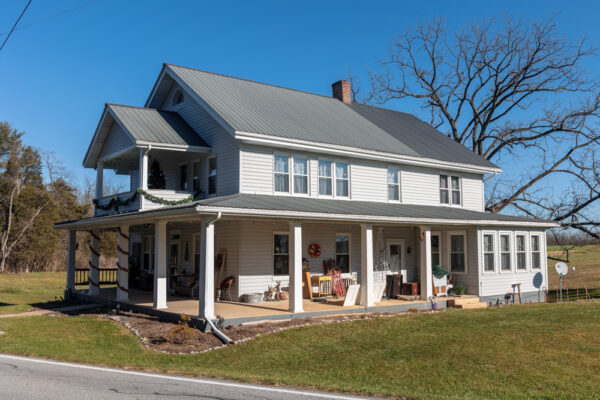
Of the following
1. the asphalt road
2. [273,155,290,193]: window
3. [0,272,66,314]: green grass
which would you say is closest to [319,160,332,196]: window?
[273,155,290,193]: window

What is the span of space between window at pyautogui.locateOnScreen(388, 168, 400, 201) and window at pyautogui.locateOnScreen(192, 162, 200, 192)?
7.42 meters

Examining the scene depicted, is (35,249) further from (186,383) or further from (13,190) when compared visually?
(186,383)

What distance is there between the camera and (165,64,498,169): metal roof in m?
17.9

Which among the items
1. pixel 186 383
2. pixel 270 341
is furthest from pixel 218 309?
pixel 186 383

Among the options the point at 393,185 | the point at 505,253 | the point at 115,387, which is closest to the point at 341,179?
the point at 393,185

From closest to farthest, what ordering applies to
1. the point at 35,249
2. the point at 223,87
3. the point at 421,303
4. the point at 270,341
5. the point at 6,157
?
the point at 270,341 < the point at 421,303 < the point at 223,87 < the point at 35,249 < the point at 6,157

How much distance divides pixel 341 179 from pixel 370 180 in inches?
57.3

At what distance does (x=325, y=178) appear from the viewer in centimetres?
1845

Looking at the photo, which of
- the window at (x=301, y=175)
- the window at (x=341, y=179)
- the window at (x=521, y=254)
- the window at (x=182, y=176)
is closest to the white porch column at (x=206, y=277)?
the window at (x=301, y=175)

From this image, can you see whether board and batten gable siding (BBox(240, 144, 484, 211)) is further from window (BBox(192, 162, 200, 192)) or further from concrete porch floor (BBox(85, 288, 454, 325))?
concrete porch floor (BBox(85, 288, 454, 325))

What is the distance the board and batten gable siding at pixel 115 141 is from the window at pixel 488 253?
45.0ft

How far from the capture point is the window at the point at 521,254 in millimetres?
21266

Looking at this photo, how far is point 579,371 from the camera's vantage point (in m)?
8.78

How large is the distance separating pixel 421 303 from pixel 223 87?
437 inches
